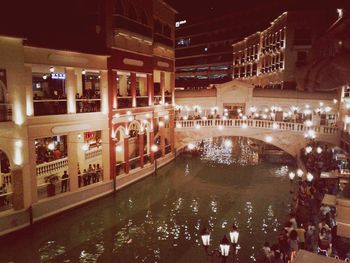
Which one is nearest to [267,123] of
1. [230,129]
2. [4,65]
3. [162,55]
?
[230,129]

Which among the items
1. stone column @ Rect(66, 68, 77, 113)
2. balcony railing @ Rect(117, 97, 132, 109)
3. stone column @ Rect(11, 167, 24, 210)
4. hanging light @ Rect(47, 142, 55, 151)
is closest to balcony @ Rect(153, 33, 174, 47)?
balcony railing @ Rect(117, 97, 132, 109)

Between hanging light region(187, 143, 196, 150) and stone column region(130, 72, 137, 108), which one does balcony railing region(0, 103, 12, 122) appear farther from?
hanging light region(187, 143, 196, 150)

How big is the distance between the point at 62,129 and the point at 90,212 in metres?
4.87

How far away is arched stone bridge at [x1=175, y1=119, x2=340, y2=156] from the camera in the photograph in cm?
2619

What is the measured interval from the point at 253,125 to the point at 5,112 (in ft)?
66.5

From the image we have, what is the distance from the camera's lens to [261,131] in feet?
95.9

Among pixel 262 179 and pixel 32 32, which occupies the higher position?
pixel 32 32

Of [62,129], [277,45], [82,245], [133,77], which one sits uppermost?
[277,45]

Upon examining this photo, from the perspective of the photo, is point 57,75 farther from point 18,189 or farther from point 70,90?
point 18,189

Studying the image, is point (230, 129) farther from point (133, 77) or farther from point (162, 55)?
point (133, 77)

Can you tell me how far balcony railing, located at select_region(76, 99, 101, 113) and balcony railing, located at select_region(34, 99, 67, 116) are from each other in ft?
3.33

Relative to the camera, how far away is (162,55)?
28375mm

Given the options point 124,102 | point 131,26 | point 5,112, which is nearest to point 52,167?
point 5,112

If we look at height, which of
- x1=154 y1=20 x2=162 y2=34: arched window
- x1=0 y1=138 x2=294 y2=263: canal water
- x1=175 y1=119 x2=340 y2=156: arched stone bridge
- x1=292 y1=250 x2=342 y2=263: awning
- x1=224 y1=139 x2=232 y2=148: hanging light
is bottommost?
x1=0 y1=138 x2=294 y2=263: canal water
